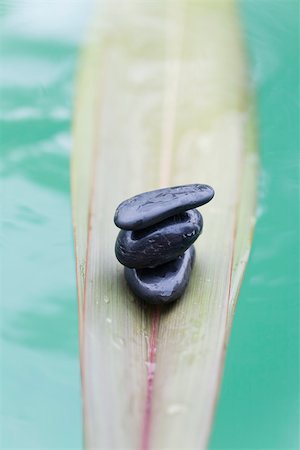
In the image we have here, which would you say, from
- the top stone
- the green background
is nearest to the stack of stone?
the top stone

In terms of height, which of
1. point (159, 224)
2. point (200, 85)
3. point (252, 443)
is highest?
point (200, 85)

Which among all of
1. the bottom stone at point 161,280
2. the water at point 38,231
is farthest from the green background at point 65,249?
the bottom stone at point 161,280

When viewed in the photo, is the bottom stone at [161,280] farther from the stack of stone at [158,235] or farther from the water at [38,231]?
the water at [38,231]

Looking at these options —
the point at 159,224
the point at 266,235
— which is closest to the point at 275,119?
the point at 266,235

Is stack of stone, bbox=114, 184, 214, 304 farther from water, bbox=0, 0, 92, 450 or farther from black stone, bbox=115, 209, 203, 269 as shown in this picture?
water, bbox=0, 0, 92, 450

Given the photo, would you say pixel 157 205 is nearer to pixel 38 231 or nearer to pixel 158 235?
pixel 158 235

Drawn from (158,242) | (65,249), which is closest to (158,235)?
(158,242)

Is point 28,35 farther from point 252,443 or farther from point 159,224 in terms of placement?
point 252,443
